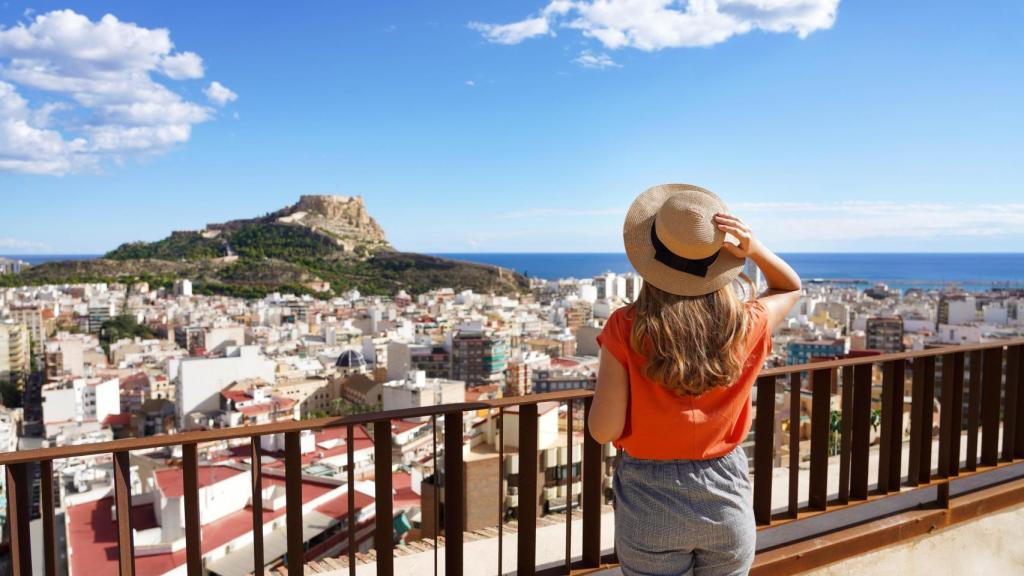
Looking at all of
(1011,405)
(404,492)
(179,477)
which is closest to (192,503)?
(1011,405)

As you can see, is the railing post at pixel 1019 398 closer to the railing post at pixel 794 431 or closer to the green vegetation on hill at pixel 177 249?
the railing post at pixel 794 431

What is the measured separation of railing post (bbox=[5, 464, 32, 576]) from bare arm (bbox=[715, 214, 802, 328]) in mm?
1538

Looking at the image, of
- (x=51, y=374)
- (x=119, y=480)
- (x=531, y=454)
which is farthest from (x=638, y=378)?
(x=51, y=374)

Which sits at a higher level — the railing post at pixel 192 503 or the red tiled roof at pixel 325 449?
the railing post at pixel 192 503

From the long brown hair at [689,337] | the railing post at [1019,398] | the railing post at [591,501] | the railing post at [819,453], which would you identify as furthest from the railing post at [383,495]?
the railing post at [1019,398]

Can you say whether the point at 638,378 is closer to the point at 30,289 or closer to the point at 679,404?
the point at 679,404

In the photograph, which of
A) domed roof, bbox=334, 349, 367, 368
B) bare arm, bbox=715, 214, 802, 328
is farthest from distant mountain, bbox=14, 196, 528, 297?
bare arm, bbox=715, 214, 802, 328

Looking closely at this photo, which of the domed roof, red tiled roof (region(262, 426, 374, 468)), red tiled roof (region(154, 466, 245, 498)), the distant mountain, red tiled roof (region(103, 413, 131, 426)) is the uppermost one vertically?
the distant mountain

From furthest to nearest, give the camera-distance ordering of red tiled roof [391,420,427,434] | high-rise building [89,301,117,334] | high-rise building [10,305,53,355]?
high-rise building [89,301,117,334] < high-rise building [10,305,53,355] < red tiled roof [391,420,427,434]

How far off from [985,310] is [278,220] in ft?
252

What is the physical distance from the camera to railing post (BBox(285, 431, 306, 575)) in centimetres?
169

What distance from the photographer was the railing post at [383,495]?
1.77 m

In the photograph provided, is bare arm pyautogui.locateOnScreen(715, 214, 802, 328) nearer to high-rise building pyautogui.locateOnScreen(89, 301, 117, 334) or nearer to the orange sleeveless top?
the orange sleeveless top

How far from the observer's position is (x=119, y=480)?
154 cm
